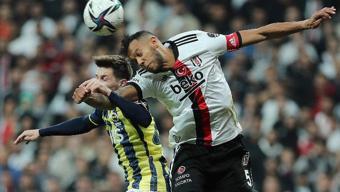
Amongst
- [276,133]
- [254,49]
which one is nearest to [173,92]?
[276,133]

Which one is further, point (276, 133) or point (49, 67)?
point (49, 67)

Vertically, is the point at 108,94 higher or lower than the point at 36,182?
higher

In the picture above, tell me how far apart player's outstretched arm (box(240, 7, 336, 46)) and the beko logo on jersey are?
1.68 ft

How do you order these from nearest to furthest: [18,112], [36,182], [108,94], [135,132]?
[108,94]
[135,132]
[36,182]
[18,112]

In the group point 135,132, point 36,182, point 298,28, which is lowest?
point 36,182

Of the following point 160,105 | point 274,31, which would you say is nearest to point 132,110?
point 274,31

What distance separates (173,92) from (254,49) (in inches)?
353

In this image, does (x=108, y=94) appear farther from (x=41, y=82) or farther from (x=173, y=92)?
(x=41, y=82)

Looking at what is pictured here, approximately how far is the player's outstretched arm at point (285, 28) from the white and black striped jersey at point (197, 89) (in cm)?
11

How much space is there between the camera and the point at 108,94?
26.6 feet

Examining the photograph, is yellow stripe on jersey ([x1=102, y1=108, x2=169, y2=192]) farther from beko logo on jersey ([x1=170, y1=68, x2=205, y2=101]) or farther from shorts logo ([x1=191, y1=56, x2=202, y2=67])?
shorts logo ([x1=191, y1=56, x2=202, y2=67])

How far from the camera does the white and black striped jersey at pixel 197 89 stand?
873 centimetres

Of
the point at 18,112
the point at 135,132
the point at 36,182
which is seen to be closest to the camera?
the point at 135,132

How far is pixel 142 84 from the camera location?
870 cm
